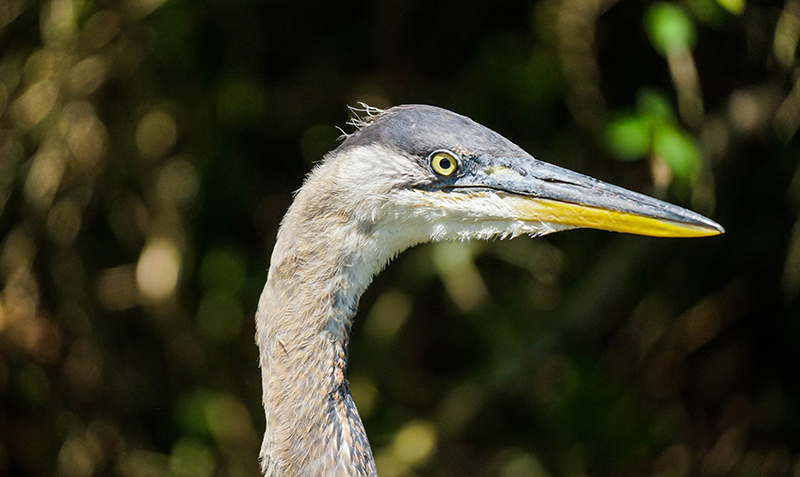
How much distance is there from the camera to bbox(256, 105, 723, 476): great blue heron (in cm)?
177

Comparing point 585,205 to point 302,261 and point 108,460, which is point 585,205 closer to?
point 302,261

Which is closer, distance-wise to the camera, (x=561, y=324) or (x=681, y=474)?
(x=561, y=324)

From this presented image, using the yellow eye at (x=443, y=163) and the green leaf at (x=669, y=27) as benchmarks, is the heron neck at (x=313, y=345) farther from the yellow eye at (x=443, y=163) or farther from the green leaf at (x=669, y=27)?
the green leaf at (x=669, y=27)

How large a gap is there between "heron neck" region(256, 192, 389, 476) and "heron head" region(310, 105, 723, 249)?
0.33ft

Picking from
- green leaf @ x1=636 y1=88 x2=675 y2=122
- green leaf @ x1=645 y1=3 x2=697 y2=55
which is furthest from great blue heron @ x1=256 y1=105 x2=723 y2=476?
green leaf @ x1=645 y1=3 x2=697 y2=55

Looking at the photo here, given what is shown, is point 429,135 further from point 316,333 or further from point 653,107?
point 653,107

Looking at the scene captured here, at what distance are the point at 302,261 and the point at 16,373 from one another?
252 centimetres

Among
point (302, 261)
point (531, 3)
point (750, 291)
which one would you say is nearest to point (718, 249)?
point (750, 291)

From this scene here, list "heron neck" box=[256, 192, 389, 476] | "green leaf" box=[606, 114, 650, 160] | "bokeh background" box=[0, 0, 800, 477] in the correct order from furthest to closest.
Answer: "bokeh background" box=[0, 0, 800, 477]
"green leaf" box=[606, 114, 650, 160]
"heron neck" box=[256, 192, 389, 476]

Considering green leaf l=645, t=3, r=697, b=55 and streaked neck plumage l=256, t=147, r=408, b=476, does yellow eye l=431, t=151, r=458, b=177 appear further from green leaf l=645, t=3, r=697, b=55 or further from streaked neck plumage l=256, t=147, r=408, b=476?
green leaf l=645, t=3, r=697, b=55

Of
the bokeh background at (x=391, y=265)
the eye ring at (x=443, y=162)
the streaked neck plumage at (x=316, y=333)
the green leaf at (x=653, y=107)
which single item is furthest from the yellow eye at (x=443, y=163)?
the bokeh background at (x=391, y=265)

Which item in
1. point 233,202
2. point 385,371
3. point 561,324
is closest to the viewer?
point 561,324

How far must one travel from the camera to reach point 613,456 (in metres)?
3.68

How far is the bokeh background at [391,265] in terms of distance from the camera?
338 cm
